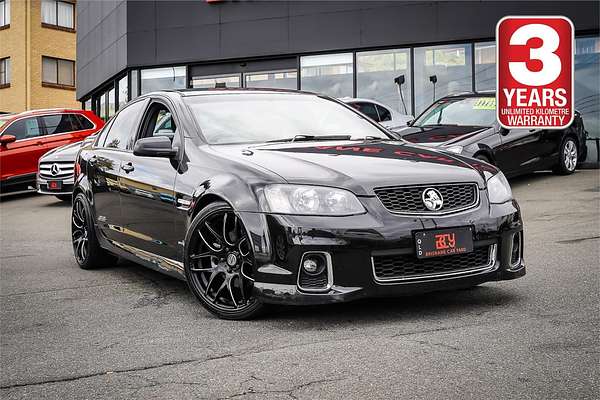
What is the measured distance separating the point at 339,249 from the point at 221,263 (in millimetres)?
908

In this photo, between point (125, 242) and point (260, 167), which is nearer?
point (260, 167)

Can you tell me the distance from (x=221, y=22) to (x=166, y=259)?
63.7ft

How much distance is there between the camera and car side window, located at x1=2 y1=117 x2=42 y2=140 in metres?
18.4

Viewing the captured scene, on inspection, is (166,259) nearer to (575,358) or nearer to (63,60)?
(575,358)

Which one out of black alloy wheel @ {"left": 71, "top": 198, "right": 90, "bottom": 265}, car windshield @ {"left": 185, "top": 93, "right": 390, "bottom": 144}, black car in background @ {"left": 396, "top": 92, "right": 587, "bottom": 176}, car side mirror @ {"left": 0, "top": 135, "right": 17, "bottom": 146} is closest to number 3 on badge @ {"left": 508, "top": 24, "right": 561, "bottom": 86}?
black car in background @ {"left": 396, "top": 92, "right": 587, "bottom": 176}

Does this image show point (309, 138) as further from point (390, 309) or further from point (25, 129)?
point (25, 129)

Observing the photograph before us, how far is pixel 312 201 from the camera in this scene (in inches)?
211

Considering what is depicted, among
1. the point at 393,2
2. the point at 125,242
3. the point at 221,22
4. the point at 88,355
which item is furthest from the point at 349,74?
the point at 88,355

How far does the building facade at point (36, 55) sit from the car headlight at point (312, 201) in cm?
3806

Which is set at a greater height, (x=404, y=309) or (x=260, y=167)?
(x=260, y=167)

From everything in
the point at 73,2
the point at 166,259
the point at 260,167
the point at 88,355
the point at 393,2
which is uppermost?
the point at 73,2

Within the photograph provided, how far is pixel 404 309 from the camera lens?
5824 mm

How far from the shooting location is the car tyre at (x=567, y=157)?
15157 millimetres

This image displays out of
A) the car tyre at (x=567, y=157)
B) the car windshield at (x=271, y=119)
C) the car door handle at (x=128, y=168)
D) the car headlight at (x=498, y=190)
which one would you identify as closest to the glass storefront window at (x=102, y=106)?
the car tyre at (x=567, y=157)
